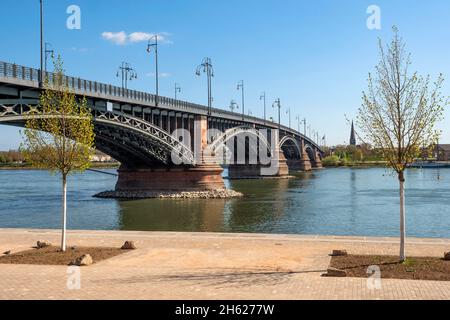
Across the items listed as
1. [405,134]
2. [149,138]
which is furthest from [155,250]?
[149,138]

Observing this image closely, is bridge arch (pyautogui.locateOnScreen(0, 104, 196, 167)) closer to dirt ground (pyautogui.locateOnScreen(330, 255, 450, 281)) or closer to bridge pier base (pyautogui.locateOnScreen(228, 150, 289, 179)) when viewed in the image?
dirt ground (pyautogui.locateOnScreen(330, 255, 450, 281))

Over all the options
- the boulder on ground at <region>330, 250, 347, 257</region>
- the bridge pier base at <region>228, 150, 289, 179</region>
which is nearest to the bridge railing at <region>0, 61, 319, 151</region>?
the boulder on ground at <region>330, 250, 347, 257</region>

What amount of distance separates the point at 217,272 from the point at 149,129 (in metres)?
40.1

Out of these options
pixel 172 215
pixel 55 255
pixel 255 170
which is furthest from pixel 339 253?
pixel 255 170

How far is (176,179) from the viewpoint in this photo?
63062 millimetres

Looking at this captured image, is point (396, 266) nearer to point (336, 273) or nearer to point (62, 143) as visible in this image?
point (336, 273)

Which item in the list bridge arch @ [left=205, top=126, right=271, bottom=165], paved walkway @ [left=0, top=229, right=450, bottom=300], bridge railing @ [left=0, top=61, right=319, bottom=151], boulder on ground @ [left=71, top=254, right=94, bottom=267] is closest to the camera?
paved walkway @ [left=0, top=229, right=450, bottom=300]

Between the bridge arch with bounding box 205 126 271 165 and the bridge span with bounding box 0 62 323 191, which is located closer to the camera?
the bridge span with bounding box 0 62 323 191

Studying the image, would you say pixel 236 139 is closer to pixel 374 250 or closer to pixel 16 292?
pixel 374 250

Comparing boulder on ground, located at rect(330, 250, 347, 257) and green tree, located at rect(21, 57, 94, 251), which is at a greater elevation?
green tree, located at rect(21, 57, 94, 251)

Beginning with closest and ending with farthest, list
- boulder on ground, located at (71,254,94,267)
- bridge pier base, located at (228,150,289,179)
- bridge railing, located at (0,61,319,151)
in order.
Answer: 1. boulder on ground, located at (71,254,94,267)
2. bridge railing, located at (0,61,319,151)
3. bridge pier base, located at (228,150,289,179)

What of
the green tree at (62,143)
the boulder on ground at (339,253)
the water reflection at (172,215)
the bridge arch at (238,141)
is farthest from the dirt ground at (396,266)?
the bridge arch at (238,141)

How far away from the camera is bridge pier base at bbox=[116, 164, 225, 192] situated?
62.8 metres

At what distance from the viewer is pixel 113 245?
1919 centimetres
